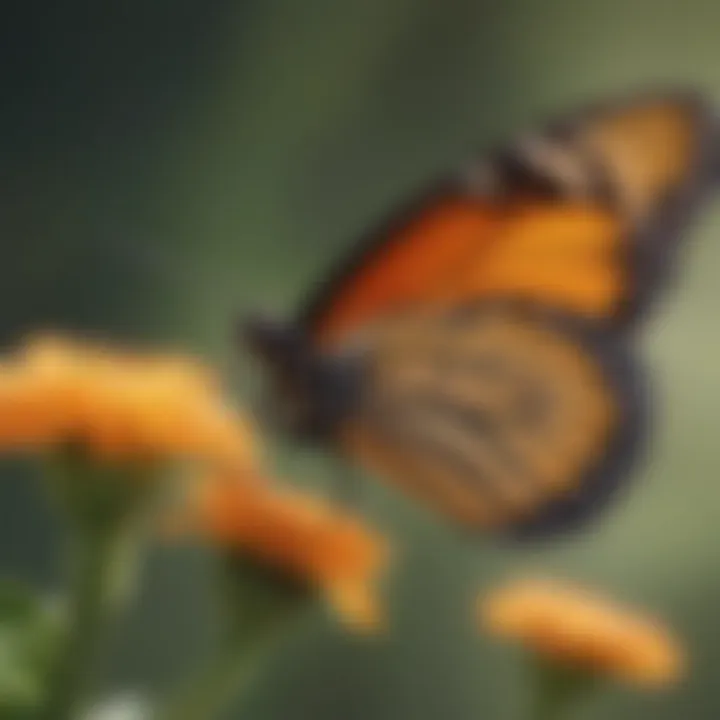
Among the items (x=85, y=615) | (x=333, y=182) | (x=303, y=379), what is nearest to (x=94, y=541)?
(x=85, y=615)

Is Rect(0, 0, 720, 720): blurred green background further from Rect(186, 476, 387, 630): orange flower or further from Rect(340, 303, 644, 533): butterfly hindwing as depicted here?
Rect(186, 476, 387, 630): orange flower

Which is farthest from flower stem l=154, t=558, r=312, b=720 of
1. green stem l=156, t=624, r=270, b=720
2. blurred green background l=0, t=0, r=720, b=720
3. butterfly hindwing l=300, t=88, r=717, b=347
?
blurred green background l=0, t=0, r=720, b=720

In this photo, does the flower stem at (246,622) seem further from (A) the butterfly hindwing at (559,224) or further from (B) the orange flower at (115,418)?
(A) the butterfly hindwing at (559,224)

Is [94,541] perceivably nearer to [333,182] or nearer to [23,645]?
[23,645]

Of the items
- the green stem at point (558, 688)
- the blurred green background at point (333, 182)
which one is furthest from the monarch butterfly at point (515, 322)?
the blurred green background at point (333, 182)

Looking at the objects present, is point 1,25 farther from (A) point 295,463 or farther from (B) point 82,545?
(B) point 82,545

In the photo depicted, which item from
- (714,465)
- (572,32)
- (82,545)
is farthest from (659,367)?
(82,545)
